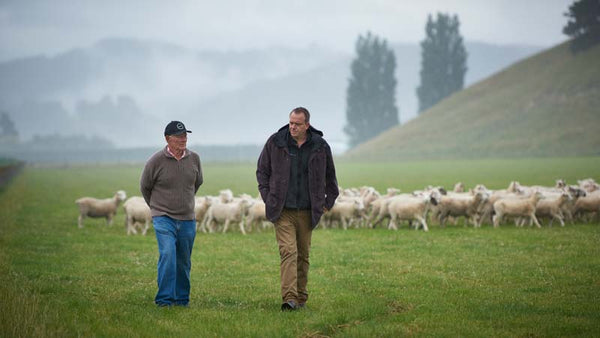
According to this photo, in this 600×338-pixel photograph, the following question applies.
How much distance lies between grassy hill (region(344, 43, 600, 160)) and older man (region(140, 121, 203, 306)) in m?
75.7

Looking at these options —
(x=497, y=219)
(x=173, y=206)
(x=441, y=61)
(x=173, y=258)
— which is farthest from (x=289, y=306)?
(x=441, y=61)

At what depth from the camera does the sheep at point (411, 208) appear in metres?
19.9

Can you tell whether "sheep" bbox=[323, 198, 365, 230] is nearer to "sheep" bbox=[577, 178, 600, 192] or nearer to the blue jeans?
"sheep" bbox=[577, 178, 600, 192]

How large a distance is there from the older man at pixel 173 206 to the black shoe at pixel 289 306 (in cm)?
151

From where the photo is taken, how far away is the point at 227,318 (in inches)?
357

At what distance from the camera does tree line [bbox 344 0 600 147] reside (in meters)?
121

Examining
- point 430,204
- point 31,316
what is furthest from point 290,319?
point 430,204

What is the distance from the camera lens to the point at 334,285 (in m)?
11.6

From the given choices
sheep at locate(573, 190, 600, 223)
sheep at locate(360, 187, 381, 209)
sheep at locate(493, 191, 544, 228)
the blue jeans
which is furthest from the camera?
sheep at locate(360, 187, 381, 209)

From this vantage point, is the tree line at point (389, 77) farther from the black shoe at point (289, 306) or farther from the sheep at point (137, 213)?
the black shoe at point (289, 306)

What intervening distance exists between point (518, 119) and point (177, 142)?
9760 cm

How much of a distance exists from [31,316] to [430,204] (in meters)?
14.6

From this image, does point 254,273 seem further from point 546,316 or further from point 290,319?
point 546,316

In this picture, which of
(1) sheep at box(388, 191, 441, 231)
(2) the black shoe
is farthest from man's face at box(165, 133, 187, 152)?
(1) sheep at box(388, 191, 441, 231)
